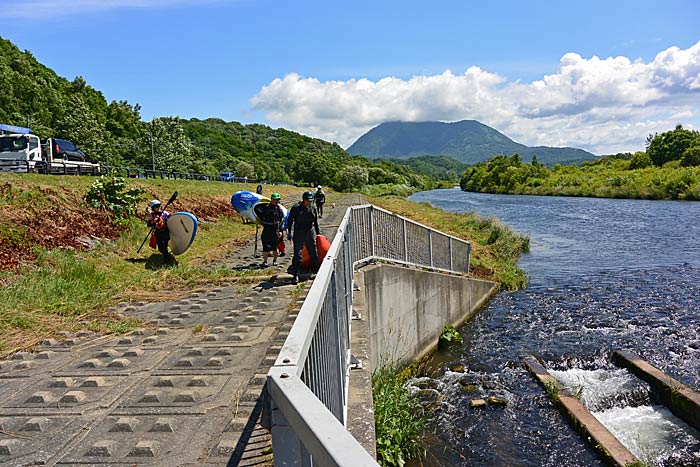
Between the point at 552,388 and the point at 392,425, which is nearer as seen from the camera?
the point at 392,425

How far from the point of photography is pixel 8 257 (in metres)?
9.80

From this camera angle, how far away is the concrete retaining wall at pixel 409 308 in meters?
10.3

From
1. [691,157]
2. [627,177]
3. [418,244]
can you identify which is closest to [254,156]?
[627,177]

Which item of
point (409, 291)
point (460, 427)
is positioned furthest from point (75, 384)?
point (409, 291)

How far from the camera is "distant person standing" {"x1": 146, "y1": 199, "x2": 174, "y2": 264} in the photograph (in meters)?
11.8

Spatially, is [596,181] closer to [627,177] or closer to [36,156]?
[627,177]

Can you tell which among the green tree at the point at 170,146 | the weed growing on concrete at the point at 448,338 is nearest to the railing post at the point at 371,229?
the weed growing on concrete at the point at 448,338

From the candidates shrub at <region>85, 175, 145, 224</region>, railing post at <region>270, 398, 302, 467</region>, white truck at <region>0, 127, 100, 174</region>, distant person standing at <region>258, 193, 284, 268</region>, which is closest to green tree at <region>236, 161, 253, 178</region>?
white truck at <region>0, 127, 100, 174</region>

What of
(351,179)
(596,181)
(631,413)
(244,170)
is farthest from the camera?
(351,179)

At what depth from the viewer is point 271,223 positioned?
10961 millimetres

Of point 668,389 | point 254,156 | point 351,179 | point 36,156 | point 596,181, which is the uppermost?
point 254,156

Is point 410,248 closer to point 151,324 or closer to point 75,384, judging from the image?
point 151,324

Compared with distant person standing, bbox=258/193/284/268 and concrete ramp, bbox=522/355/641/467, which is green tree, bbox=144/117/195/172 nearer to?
distant person standing, bbox=258/193/284/268

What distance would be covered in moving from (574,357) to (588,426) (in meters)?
4.00
